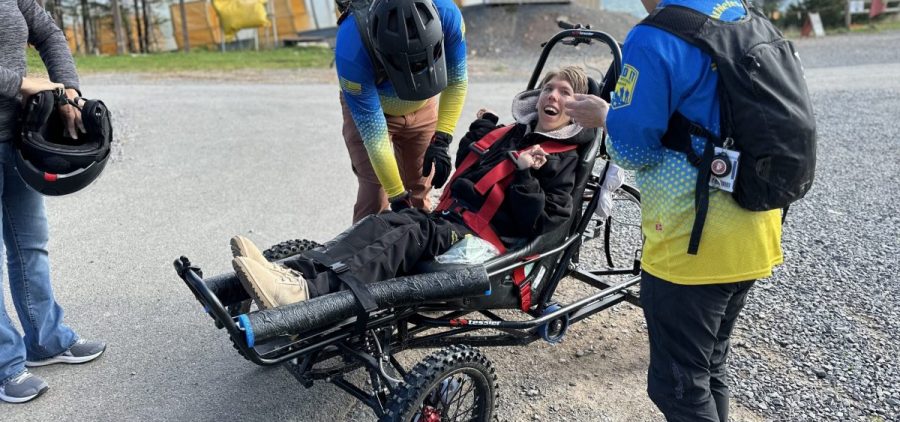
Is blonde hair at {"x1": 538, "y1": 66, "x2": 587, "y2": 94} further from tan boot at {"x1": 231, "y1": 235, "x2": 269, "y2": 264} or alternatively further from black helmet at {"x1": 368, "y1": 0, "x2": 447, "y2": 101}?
tan boot at {"x1": 231, "y1": 235, "x2": 269, "y2": 264}

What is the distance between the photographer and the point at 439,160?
3.76m

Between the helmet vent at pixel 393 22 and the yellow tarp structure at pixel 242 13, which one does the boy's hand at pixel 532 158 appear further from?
the yellow tarp structure at pixel 242 13

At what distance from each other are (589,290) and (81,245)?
148 inches

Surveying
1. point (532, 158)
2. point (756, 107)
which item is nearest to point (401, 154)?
point (532, 158)

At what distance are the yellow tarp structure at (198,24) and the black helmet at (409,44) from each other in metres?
22.6

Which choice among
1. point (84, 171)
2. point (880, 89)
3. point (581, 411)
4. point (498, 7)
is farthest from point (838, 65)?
point (84, 171)

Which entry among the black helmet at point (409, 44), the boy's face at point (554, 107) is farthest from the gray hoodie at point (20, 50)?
the boy's face at point (554, 107)

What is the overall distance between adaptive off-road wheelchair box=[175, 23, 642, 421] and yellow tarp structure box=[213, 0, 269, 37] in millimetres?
19728

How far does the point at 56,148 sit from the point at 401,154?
1.89 meters

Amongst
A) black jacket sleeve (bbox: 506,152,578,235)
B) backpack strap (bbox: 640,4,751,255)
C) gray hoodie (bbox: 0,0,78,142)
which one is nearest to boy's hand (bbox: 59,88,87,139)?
gray hoodie (bbox: 0,0,78,142)

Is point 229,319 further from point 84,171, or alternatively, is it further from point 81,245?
point 81,245

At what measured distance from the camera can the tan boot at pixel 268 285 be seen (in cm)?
276

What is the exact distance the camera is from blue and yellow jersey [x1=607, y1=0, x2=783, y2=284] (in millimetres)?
2156

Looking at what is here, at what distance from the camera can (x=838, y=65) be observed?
45.8 feet
